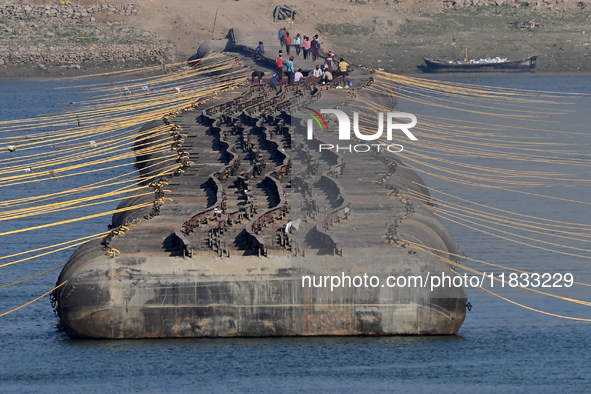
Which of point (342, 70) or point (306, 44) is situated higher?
point (306, 44)

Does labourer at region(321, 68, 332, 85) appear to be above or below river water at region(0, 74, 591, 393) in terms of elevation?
above

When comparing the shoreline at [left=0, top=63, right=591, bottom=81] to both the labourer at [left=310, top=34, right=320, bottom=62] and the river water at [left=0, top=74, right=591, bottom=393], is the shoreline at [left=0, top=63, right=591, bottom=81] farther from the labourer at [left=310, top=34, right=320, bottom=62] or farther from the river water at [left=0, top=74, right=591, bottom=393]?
the river water at [left=0, top=74, right=591, bottom=393]

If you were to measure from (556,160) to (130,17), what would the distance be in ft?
237

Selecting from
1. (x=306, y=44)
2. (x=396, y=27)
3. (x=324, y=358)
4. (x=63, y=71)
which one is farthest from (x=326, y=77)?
(x=63, y=71)

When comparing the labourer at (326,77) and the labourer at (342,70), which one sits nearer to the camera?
the labourer at (326,77)

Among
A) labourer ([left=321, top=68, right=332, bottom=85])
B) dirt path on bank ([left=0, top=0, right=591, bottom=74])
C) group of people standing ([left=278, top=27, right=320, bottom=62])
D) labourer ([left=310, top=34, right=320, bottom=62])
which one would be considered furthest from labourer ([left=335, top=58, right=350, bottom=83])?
dirt path on bank ([left=0, top=0, right=591, bottom=74])

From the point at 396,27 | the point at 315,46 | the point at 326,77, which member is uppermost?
the point at 315,46

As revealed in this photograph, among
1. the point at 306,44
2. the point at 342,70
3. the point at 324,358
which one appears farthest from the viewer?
the point at 306,44

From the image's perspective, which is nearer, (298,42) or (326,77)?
(326,77)

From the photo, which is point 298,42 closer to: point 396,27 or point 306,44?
point 306,44

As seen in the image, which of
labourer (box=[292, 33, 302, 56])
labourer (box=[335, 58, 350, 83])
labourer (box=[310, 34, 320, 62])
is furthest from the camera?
labourer (box=[292, 33, 302, 56])

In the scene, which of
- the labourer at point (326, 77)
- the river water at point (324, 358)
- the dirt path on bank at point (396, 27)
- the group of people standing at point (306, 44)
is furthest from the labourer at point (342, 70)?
the dirt path on bank at point (396, 27)

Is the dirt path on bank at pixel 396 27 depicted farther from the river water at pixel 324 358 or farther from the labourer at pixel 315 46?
the river water at pixel 324 358

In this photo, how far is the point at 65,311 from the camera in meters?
34.8
